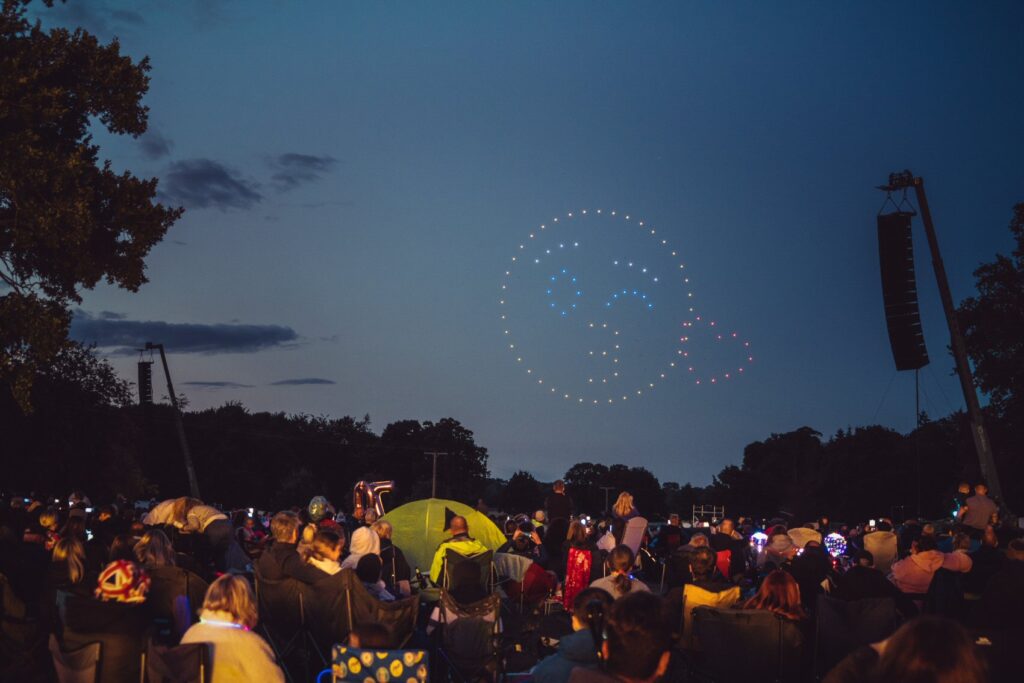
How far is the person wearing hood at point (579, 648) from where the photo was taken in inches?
222

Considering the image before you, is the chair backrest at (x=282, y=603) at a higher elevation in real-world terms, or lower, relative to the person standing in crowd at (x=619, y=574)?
lower

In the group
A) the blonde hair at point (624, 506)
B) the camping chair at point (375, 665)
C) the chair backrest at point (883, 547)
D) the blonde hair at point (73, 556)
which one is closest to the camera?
the camping chair at point (375, 665)

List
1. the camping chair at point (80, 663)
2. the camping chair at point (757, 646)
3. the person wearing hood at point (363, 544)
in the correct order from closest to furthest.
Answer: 1. the camping chair at point (80, 663)
2. the camping chair at point (757, 646)
3. the person wearing hood at point (363, 544)

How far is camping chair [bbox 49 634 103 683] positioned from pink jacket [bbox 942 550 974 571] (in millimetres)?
8291

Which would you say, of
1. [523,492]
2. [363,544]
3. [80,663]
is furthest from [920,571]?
[523,492]

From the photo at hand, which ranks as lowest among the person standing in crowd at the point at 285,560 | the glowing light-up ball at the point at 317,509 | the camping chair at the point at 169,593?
the camping chair at the point at 169,593

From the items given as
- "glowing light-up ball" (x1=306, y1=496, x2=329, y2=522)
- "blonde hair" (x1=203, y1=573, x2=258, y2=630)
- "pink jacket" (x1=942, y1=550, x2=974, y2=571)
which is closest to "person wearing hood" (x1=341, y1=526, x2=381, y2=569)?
"glowing light-up ball" (x1=306, y1=496, x2=329, y2=522)

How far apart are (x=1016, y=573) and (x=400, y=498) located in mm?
79789

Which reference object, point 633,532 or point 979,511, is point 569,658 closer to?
point 633,532

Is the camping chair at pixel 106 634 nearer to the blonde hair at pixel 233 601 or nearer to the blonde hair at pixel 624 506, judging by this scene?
the blonde hair at pixel 233 601

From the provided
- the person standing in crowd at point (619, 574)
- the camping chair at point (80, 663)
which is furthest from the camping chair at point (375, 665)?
the person standing in crowd at point (619, 574)

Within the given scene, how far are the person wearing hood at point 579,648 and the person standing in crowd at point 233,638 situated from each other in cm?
140

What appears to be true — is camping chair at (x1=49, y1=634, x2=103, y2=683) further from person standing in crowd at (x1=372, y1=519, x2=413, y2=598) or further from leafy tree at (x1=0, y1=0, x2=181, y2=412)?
leafy tree at (x1=0, y1=0, x2=181, y2=412)

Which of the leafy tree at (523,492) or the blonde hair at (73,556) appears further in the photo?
the leafy tree at (523,492)
